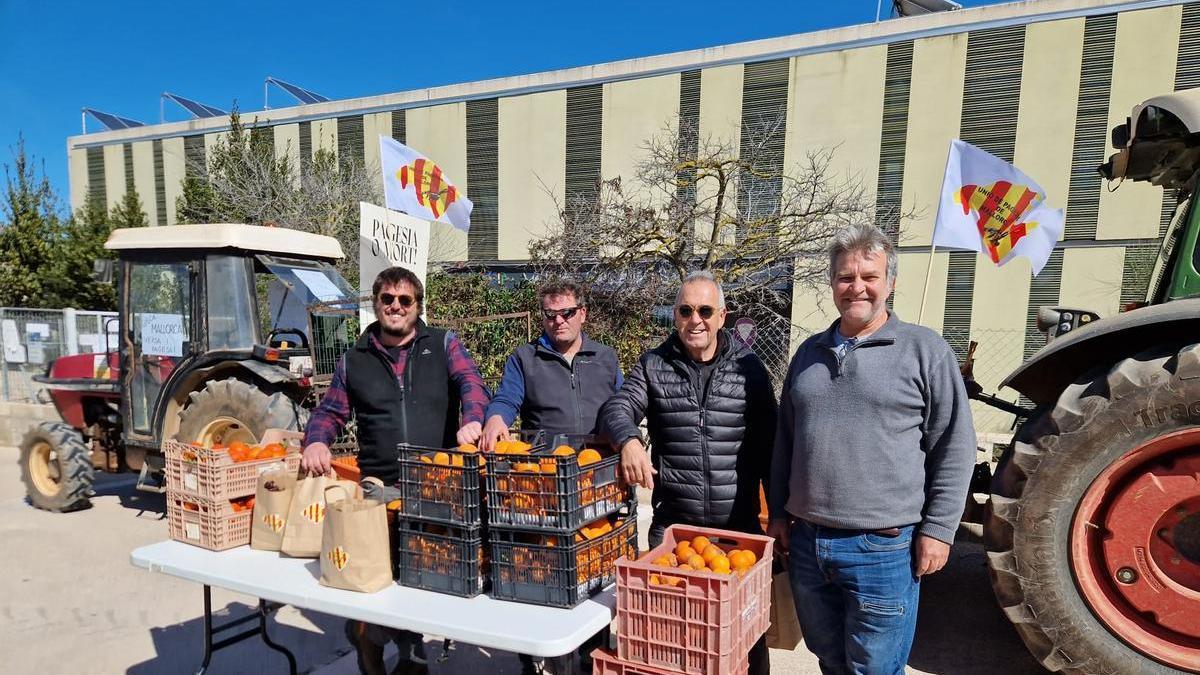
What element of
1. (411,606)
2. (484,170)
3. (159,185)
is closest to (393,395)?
(411,606)

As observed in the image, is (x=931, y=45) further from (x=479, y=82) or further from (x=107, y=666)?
(x=107, y=666)

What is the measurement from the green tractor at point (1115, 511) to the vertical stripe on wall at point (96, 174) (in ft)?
98.1

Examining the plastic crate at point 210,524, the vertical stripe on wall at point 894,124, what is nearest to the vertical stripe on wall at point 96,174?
the vertical stripe on wall at point 894,124

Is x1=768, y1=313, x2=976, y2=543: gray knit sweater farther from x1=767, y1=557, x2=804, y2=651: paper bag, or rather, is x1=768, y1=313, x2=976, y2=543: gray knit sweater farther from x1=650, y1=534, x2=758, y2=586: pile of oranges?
x1=767, y1=557, x2=804, y2=651: paper bag

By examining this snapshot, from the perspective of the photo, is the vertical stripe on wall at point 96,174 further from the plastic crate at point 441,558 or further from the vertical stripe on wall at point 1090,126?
the vertical stripe on wall at point 1090,126

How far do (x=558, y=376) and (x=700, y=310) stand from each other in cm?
91

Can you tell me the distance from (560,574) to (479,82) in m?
18.4

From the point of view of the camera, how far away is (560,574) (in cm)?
205

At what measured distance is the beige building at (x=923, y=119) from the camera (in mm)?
12984

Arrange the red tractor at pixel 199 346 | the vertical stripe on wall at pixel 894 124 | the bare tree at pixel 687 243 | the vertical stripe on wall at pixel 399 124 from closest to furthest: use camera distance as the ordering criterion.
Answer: the red tractor at pixel 199 346
the bare tree at pixel 687 243
the vertical stripe on wall at pixel 894 124
the vertical stripe on wall at pixel 399 124

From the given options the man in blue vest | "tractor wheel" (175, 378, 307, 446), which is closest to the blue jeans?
the man in blue vest

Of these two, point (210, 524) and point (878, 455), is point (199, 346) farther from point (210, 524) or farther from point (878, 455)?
point (878, 455)

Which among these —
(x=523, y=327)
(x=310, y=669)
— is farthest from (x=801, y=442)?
(x=523, y=327)

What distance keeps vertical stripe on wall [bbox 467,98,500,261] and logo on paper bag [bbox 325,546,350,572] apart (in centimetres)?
1663
